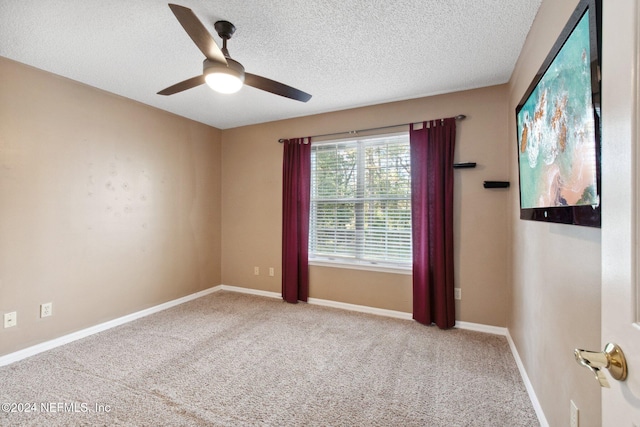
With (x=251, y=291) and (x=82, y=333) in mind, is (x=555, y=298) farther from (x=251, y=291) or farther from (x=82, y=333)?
(x=82, y=333)

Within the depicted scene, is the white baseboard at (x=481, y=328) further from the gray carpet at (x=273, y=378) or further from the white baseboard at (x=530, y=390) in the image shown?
the white baseboard at (x=530, y=390)

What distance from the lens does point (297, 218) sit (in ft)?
12.2

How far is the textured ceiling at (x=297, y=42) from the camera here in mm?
1761

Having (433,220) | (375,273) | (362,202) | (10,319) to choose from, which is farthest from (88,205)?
(433,220)

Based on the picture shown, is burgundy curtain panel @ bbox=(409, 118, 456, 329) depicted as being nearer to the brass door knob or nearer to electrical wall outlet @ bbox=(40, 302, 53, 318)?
the brass door knob

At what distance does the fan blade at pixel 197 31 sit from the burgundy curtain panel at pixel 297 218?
2030 mm

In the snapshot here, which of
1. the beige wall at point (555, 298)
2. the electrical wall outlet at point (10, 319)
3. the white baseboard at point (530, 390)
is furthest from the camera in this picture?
the electrical wall outlet at point (10, 319)

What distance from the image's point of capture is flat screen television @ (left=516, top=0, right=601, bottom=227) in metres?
0.92

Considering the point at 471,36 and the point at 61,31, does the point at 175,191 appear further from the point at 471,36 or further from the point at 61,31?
the point at 471,36

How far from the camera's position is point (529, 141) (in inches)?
66.9

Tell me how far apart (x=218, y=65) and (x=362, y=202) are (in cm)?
223

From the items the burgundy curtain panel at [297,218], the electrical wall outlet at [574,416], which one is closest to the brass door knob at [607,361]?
the electrical wall outlet at [574,416]

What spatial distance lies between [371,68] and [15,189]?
10.5 ft

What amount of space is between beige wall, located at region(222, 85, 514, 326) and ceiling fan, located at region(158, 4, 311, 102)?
1.66 meters
